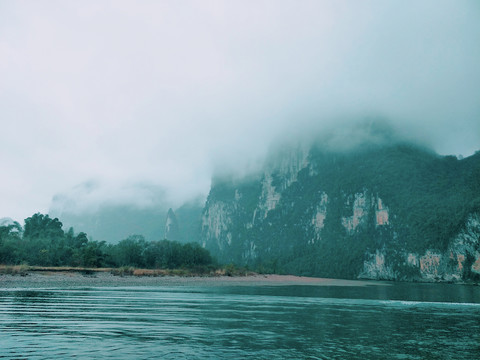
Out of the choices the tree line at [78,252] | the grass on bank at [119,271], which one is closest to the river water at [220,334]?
the grass on bank at [119,271]

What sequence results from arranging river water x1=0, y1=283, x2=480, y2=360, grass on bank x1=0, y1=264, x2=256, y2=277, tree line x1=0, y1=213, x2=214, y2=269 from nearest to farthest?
river water x1=0, y1=283, x2=480, y2=360 → grass on bank x1=0, y1=264, x2=256, y2=277 → tree line x1=0, y1=213, x2=214, y2=269

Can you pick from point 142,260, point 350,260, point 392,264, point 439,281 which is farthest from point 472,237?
point 142,260

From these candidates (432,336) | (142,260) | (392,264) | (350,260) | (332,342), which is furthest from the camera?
(350,260)

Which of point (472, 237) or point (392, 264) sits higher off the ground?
point (472, 237)

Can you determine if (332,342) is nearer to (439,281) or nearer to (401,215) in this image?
(439,281)

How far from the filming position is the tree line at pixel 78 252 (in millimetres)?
76125

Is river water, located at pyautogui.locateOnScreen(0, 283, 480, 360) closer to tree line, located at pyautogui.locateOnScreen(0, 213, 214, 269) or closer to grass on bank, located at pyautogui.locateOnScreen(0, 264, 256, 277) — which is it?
grass on bank, located at pyautogui.locateOnScreen(0, 264, 256, 277)

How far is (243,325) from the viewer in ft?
64.7

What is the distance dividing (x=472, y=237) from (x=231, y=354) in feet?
506

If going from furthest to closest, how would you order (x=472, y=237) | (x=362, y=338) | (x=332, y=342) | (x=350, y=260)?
(x=350, y=260), (x=472, y=237), (x=362, y=338), (x=332, y=342)

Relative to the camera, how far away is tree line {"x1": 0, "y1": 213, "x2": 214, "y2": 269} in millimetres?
76125

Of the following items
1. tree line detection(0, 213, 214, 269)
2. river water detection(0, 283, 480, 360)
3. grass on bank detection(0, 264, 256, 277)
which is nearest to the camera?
river water detection(0, 283, 480, 360)

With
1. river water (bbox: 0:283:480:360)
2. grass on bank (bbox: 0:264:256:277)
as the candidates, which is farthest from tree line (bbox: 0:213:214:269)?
river water (bbox: 0:283:480:360)

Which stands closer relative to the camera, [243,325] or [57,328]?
[57,328]
